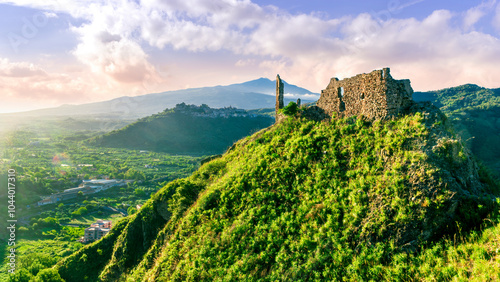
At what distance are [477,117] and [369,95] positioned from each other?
100946 mm

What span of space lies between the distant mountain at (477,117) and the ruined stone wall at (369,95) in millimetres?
30645

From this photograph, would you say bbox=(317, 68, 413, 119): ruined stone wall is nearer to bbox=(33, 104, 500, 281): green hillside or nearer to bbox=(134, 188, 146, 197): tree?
bbox=(33, 104, 500, 281): green hillside

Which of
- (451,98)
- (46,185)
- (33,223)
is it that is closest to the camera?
(33,223)

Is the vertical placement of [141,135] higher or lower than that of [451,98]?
lower

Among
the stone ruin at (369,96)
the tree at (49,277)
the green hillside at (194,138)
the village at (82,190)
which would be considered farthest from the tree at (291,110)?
the green hillside at (194,138)

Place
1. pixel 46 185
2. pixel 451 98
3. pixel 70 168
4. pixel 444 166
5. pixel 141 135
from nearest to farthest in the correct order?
pixel 444 166
pixel 46 185
pixel 451 98
pixel 70 168
pixel 141 135

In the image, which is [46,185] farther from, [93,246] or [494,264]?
[494,264]

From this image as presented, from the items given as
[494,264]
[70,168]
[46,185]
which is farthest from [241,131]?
[494,264]

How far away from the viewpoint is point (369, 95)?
13445 mm

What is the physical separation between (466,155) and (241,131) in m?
176

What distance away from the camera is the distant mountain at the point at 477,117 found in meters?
67.8

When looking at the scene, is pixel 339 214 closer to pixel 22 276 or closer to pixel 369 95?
pixel 369 95

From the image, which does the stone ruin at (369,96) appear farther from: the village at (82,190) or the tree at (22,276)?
the village at (82,190)

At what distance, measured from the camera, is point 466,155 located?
413 inches
